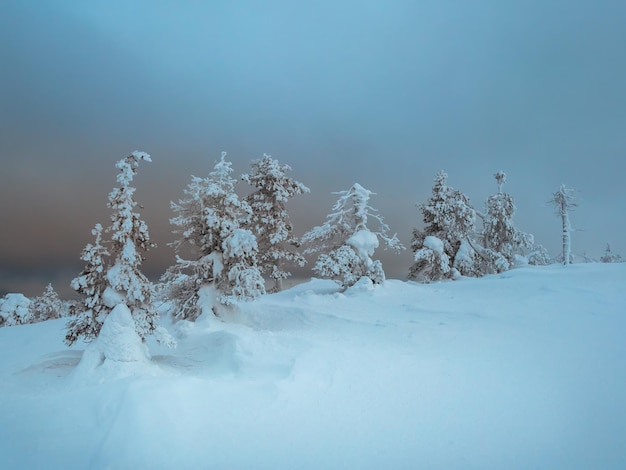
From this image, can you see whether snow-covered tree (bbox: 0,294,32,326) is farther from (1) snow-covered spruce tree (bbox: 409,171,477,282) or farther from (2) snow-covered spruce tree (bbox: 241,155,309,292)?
(1) snow-covered spruce tree (bbox: 409,171,477,282)

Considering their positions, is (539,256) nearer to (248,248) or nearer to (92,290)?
Result: (248,248)

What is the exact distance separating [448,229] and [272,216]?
14.9 m

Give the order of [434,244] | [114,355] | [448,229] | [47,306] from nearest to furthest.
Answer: [114,355] < [434,244] < [448,229] < [47,306]

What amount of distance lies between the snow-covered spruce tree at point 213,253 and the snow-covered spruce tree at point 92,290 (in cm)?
748

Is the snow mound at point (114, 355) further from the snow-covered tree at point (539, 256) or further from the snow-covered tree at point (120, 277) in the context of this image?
the snow-covered tree at point (539, 256)

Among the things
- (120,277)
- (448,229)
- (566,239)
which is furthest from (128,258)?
(566,239)

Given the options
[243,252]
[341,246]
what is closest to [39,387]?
[243,252]

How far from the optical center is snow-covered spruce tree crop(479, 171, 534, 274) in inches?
1364

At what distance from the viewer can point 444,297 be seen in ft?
65.0

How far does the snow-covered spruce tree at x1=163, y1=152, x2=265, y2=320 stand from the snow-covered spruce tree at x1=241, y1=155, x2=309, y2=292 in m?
8.56

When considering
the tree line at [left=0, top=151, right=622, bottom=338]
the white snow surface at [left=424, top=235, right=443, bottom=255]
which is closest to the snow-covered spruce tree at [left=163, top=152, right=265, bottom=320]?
the tree line at [left=0, top=151, right=622, bottom=338]

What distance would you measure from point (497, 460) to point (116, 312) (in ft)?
32.8

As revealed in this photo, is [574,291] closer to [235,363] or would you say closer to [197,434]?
[235,363]

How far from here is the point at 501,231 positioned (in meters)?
35.2
